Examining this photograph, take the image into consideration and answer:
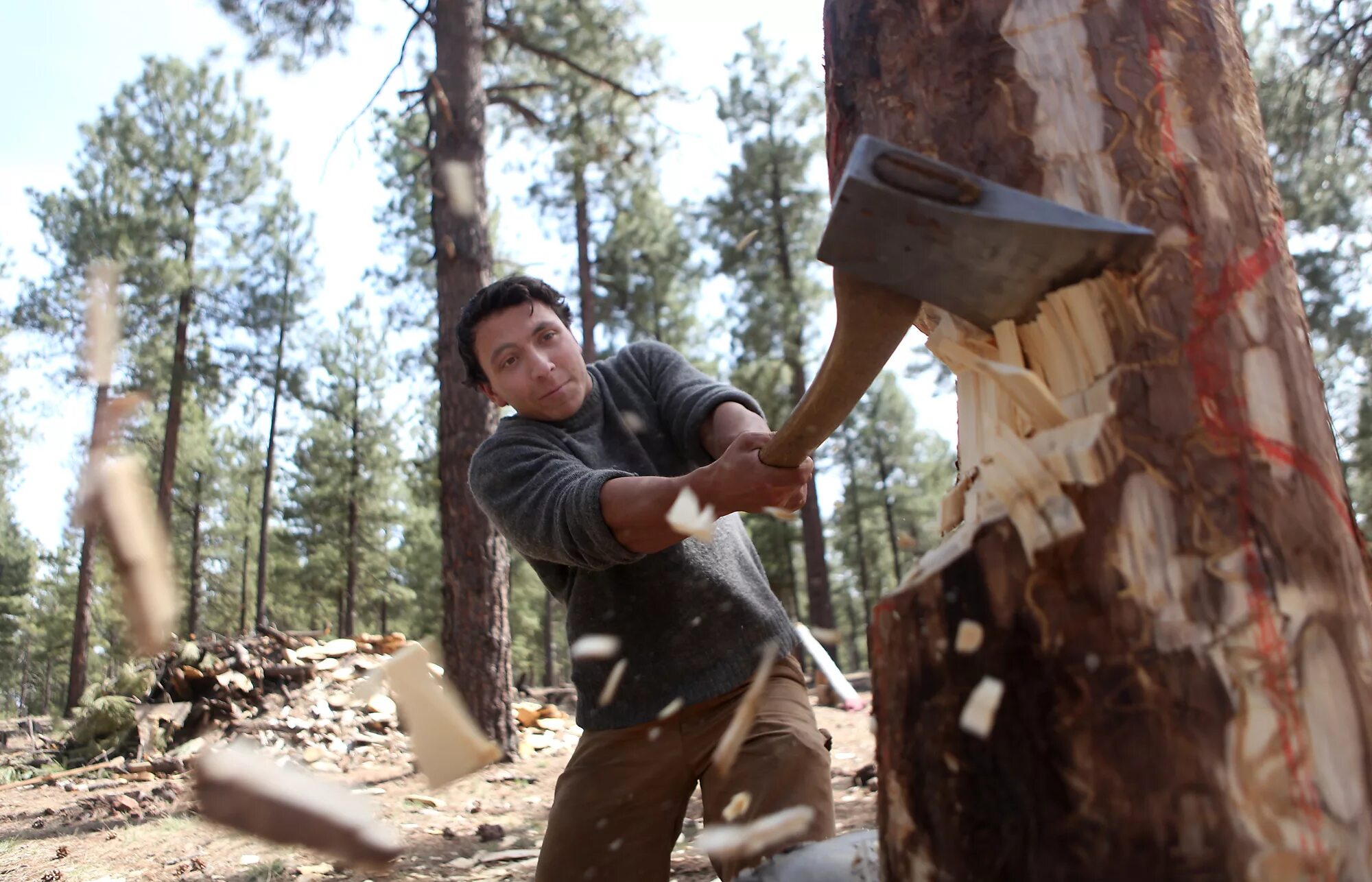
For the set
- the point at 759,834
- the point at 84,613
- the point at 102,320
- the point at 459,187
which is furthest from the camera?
the point at 102,320

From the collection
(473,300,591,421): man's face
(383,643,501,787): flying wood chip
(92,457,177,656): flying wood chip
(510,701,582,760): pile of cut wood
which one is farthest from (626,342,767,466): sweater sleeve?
(92,457,177,656): flying wood chip

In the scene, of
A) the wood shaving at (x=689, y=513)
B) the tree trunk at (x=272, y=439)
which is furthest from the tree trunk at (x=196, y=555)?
the wood shaving at (x=689, y=513)

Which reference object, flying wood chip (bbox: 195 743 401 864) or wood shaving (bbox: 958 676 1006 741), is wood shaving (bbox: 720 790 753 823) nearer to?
wood shaving (bbox: 958 676 1006 741)

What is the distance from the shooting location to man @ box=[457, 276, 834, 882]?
65.1 inches

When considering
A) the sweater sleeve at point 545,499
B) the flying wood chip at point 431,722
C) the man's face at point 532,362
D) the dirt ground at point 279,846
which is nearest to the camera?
the sweater sleeve at point 545,499

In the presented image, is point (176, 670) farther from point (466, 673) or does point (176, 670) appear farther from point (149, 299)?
point (149, 299)

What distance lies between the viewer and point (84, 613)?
42.8ft

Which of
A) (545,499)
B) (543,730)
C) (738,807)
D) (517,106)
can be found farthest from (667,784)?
(517,106)

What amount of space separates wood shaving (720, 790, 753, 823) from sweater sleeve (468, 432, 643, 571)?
0.50m

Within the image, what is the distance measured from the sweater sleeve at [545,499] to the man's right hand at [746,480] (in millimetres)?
167

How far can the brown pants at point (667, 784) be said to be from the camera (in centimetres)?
167

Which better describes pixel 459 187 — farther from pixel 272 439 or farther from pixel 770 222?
pixel 272 439

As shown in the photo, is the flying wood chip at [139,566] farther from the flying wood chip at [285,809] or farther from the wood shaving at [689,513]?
the wood shaving at [689,513]

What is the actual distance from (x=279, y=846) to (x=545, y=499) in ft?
7.27
